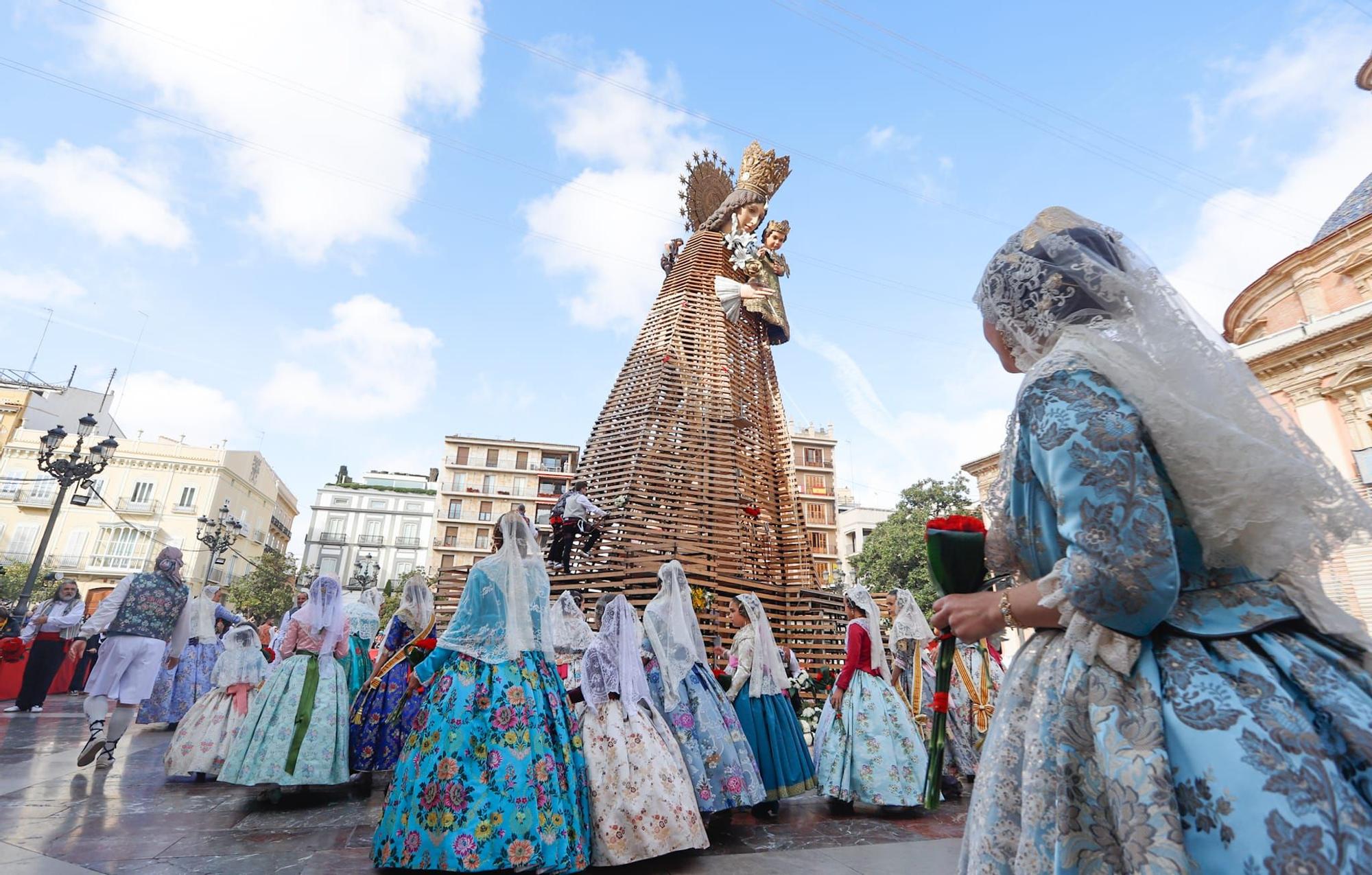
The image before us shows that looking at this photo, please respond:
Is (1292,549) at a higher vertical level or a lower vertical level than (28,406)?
lower

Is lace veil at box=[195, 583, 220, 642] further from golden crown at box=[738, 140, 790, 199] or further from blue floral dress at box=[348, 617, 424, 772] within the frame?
golden crown at box=[738, 140, 790, 199]

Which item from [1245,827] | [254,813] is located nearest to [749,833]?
[254,813]

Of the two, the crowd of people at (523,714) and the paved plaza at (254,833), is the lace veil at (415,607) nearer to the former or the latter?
the crowd of people at (523,714)

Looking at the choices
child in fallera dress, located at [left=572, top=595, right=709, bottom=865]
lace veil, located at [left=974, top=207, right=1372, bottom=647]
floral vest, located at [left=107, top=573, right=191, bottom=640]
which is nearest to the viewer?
lace veil, located at [left=974, top=207, right=1372, bottom=647]

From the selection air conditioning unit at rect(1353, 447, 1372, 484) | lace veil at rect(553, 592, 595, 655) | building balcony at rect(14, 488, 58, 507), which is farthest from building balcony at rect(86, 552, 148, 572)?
air conditioning unit at rect(1353, 447, 1372, 484)

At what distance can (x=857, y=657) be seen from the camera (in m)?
5.77

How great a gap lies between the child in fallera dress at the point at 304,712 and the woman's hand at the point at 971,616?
4.97 meters

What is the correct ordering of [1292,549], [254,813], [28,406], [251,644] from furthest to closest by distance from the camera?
1. [28,406]
2. [251,644]
3. [254,813]
4. [1292,549]

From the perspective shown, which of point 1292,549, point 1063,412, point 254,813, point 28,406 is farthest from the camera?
point 28,406

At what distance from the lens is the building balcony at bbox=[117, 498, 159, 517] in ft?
113

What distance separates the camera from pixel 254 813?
4496 mm

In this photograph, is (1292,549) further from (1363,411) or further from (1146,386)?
(1363,411)

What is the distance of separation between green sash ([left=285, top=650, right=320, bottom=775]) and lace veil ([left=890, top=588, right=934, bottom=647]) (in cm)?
518

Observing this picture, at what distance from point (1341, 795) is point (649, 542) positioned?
651 cm
